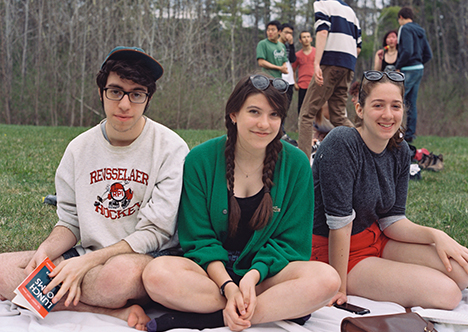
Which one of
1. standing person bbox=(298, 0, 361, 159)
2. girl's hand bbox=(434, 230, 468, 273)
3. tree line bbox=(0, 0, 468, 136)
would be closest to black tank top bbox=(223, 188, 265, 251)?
girl's hand bbox=(434, 230, 468, 273)

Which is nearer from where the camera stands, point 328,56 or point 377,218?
point 377,218

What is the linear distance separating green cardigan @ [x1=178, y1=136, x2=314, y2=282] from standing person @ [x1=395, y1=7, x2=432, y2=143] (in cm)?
630

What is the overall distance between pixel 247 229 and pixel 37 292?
1042 millimetres

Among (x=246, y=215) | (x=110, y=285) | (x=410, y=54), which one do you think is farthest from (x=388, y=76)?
(x=410, y=54)

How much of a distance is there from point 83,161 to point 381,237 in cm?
189

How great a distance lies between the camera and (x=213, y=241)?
7.61 feet

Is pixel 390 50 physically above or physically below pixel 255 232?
above

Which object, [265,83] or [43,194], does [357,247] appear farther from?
[43,194]

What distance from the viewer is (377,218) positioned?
2.81 meters

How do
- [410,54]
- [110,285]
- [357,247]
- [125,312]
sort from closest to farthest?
[110,285]
[125,312]
[357,247]
[410,54]

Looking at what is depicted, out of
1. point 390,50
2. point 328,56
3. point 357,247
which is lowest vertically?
point 357,247

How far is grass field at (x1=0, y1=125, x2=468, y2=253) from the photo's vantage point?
3.54 meters

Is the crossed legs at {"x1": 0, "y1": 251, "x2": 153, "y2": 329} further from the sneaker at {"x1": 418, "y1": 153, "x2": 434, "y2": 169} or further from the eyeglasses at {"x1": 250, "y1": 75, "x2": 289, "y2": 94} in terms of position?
the sneaker at {"x1": 418, "y1": 153, "x2": 434, "y2": 169}

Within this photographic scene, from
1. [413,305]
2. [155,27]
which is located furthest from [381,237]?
[155,27]
